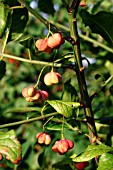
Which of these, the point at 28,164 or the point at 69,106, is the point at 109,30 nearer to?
the point at 69,106

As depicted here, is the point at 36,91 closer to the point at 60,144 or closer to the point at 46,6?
the point at 60,144

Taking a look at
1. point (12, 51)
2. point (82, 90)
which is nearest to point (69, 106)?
point (82, 90)

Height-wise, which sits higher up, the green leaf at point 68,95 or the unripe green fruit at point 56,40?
the unripe green fruit at point 56,40

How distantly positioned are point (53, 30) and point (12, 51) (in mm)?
3342

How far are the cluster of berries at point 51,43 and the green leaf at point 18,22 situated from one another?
11cm

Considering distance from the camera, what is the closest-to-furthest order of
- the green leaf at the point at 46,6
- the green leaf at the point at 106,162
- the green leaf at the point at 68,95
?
the green leaf at the point at 106,162, the green leaf at the point at 68,95, the green leaf at the point at 46,6

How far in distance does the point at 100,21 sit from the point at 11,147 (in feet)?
1.36

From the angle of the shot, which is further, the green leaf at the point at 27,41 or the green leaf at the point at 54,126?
the green leaf at the point at 54,126

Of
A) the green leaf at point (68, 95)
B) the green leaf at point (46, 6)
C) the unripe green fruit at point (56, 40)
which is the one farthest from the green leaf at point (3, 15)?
the green leaf at point (46, 6)

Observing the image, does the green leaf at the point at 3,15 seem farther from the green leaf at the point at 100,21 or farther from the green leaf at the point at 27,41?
the green leaf at the point at 100,21

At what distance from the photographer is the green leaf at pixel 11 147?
104 centimetres

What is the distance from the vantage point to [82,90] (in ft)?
3.78

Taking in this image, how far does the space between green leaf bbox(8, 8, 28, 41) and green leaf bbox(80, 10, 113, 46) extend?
17 cm

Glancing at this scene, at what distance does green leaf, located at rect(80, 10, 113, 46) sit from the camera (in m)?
1.13
